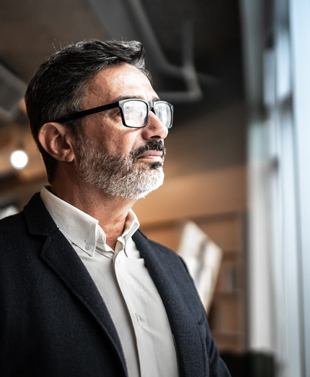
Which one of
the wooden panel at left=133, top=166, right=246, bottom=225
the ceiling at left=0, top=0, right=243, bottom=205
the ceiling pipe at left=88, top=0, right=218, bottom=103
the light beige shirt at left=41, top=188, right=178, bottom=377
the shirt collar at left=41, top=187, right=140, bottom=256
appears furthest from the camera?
the wooden panel at left=133, top=166, right=246, bottom=225

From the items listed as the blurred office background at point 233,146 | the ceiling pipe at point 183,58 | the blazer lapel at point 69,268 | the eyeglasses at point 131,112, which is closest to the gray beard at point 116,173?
the eyeglasses at point 131,112

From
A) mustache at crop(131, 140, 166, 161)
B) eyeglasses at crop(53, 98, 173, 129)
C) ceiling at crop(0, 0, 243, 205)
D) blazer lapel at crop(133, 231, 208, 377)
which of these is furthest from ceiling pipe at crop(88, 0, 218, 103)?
blazer lapel at crop(133, 231, 208, 377)

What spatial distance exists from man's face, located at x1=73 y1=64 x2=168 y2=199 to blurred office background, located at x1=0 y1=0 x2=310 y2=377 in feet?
4.16

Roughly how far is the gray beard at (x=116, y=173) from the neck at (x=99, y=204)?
0.10ft

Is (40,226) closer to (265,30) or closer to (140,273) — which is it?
(140,273)

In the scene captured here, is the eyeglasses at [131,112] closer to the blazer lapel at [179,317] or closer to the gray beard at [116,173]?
the gray beard at [116,173]

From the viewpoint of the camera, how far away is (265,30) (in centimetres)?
338

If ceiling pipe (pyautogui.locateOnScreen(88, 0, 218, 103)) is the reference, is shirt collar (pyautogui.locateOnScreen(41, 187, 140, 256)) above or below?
below

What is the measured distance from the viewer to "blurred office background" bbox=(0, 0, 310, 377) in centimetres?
244

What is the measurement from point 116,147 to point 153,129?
16 centimetres

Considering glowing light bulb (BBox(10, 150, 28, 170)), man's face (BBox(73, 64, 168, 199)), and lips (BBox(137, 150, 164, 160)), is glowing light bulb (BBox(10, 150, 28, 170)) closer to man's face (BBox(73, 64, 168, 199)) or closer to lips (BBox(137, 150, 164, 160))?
man's face (BBox(73, 64, 168, 199))

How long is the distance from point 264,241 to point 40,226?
2.70 meters

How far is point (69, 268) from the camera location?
972 mm

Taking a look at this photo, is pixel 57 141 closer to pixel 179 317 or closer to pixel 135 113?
pixel 135 113
